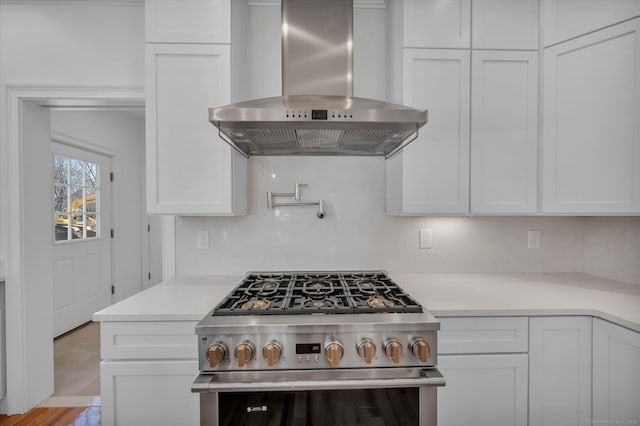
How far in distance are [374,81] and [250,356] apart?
1834 mm

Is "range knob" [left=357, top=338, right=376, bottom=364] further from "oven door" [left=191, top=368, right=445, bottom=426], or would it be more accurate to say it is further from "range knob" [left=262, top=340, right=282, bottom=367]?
"range knob" [left=262, top=340, right=282, bottom=367]

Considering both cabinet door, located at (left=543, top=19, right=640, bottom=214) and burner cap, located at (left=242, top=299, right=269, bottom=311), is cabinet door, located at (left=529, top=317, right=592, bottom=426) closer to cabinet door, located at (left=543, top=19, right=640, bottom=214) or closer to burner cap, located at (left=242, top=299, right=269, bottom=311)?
cabinet door, located at (left=543, top=19, right=640, bottom=214)

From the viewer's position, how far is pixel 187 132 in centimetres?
175

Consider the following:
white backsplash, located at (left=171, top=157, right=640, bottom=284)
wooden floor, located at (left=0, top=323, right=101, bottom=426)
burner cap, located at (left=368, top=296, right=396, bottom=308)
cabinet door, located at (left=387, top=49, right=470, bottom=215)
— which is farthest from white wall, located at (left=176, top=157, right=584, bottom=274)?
wooden floor, located at (left=0, top=323, right=101, bottom=426)

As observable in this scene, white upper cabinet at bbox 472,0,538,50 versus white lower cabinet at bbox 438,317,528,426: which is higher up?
white upper cabinet at bbox 472,0,538,50

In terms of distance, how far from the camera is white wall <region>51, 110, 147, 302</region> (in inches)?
151

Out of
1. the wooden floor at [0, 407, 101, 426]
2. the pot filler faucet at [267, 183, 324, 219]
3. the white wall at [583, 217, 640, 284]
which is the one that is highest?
the pot filler faucet at [267, 183, 324, 219]

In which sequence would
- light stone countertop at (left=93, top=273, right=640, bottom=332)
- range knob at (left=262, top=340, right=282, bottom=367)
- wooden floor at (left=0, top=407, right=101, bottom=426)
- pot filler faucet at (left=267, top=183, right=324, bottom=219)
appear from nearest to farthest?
range knob at (left=262, top=340, right=282, bottom=367) < light stone countertop at (left=93, top=273, right=640, bottom=332) < wooden floor at (left=0, top=407, right=101, bottom=426) < pot filler faucet at (left=267, top=183, right=324, bottom=219)

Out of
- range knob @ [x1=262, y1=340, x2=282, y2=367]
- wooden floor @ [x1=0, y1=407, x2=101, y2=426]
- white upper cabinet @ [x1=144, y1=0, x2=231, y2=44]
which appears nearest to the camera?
range knob @ [x1=262, y1=340, x2=282, y2=367]

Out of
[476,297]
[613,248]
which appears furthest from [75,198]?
[613,248]

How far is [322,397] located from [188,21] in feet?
6.51

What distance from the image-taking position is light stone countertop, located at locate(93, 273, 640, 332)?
1.44 metres

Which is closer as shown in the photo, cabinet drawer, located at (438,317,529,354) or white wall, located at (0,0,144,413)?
cabinet drawer, located at (438,317,529,354)

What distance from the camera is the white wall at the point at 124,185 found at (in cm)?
383
